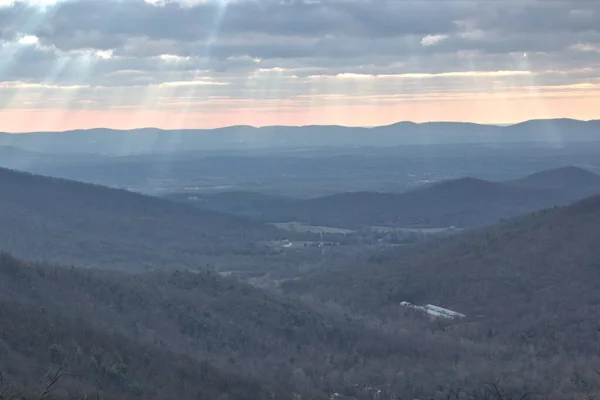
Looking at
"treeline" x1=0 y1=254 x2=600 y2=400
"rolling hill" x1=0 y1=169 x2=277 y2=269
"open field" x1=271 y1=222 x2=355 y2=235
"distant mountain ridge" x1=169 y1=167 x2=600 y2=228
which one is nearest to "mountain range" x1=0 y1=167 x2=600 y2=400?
"treeline" x1=0 y1=254 x2=600 y2=400

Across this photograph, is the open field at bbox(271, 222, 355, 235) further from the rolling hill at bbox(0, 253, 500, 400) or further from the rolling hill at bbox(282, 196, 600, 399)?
the rolling hill at bbox(0, 253, 500, 400)

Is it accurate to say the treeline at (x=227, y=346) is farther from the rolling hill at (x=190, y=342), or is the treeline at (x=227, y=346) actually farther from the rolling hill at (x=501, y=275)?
the rolling hill at (x=501, y=275)

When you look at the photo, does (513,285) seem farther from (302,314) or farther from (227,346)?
(227,346)

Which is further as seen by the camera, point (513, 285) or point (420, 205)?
point (420, 205)

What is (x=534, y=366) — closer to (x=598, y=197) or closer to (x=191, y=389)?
(x=191, y=389)

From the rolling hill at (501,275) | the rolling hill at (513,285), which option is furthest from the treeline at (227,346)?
the rolling hill at (501,275)

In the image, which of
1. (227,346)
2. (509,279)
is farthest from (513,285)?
(227,346)

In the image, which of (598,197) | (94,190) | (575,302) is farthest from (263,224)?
(575,302)
